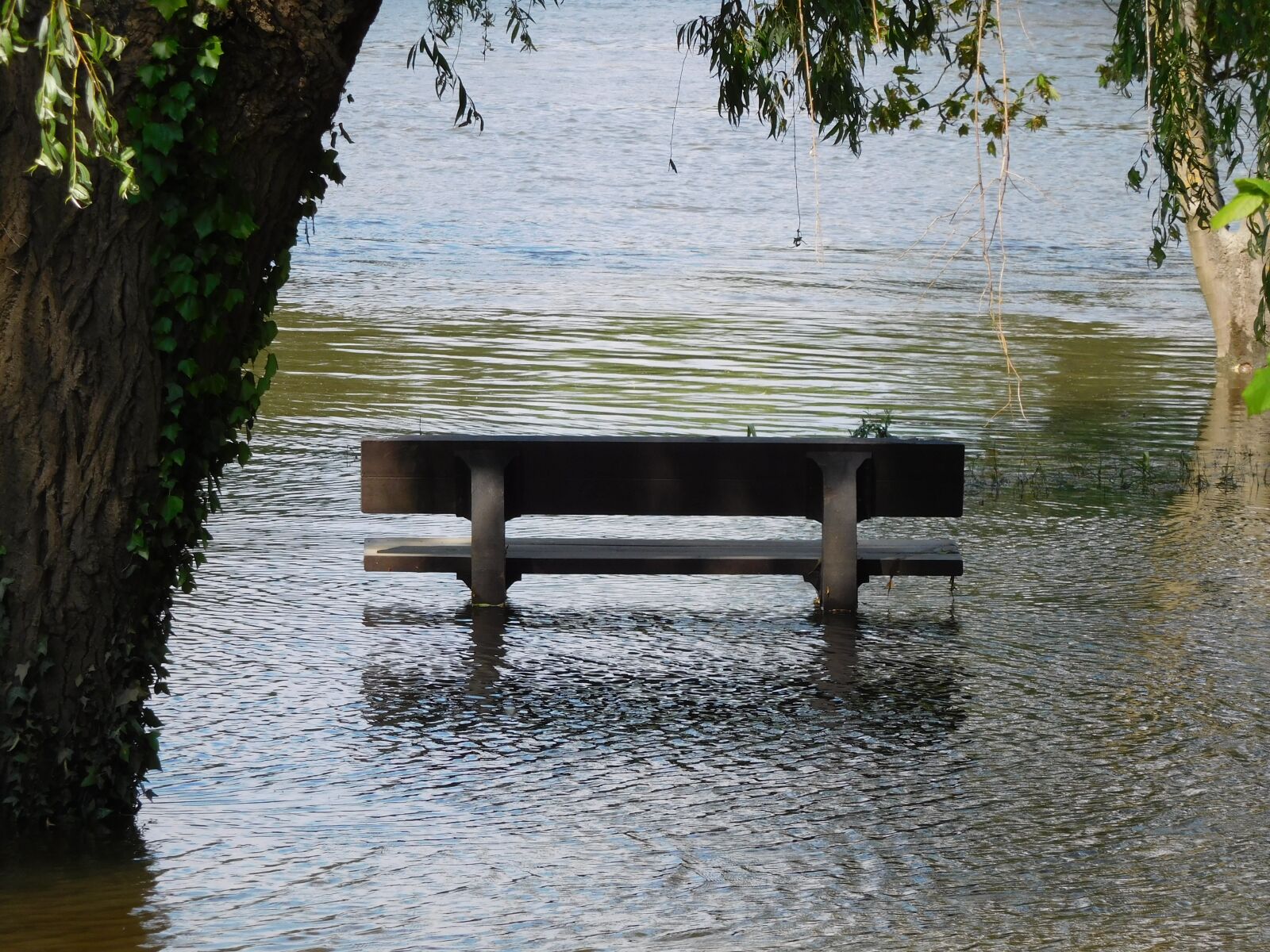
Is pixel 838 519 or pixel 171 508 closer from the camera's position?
pixel 171 508

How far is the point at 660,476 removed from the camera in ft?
24.8

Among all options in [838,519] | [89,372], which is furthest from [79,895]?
[838,519]

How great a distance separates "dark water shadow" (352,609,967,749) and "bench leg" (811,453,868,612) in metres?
0.24

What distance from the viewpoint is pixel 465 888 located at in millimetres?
4582

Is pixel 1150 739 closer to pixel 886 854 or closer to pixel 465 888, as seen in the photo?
pixel 886 854

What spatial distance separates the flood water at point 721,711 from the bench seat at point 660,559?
24 centimetres

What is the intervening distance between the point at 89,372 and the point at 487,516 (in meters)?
2.96

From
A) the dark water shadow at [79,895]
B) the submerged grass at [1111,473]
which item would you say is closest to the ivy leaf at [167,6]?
the dark water shadow at [79,895]

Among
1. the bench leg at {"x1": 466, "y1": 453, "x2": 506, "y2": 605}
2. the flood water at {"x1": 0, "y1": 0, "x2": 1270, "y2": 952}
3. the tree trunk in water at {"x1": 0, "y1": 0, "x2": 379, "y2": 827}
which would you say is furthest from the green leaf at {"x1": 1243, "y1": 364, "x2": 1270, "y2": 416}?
the bench leg at {"x1": 466, "y1": 453, "x2": 506, "y2": 605}

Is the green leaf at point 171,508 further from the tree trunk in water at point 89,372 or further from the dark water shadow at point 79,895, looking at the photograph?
the dark water shadow at point 79,895

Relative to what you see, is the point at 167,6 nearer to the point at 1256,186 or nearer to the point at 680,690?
the point at 1256,186

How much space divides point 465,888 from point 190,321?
1793 millimetres

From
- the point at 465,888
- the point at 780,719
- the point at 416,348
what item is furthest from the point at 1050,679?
the point at 416,348

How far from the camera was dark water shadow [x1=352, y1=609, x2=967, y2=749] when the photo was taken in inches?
237
